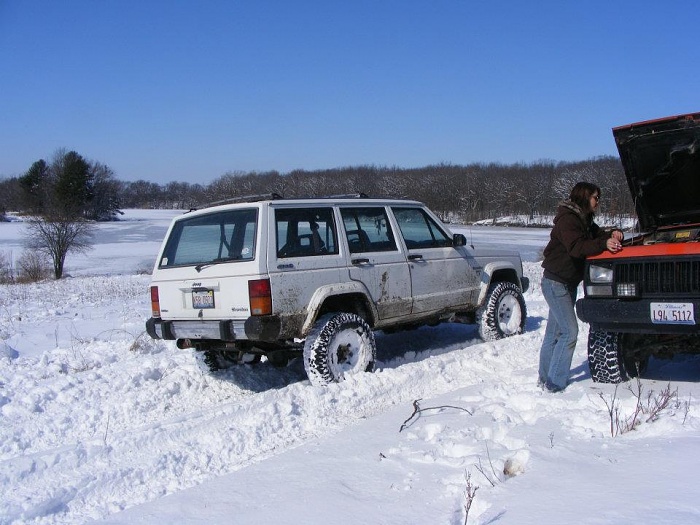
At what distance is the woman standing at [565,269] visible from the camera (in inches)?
199

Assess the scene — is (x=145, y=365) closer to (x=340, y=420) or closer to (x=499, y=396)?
(x=340, y=420)

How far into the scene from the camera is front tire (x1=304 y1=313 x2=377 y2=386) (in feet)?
18.1

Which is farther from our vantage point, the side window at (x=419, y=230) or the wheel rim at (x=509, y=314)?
the wheel rim at (x=509, y=314)

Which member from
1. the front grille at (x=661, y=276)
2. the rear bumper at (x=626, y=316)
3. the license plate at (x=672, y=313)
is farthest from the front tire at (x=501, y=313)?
the license plate at (x=672, y=313)

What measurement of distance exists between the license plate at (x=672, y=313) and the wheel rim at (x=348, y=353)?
2.58 metres

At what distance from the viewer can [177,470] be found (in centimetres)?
402

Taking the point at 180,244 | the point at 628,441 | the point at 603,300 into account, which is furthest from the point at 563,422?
the point at 180,244

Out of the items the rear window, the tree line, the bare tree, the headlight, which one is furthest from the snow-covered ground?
the tree line

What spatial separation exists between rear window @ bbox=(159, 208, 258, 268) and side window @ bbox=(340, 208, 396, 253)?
114 centimetres

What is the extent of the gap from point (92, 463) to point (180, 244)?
8.60 ft

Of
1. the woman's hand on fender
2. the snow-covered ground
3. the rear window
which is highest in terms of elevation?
the rear window

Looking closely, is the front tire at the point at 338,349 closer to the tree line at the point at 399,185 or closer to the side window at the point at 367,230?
the side window at the point at 367,230

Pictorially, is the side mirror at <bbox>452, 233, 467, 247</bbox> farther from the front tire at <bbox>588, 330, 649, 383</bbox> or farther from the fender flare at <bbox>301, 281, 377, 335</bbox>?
the front tire at <bbox>588, 330, 649, 383</bbox>

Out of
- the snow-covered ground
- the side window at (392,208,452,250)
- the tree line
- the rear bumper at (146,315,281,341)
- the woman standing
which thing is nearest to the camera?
the snow-covered ground
